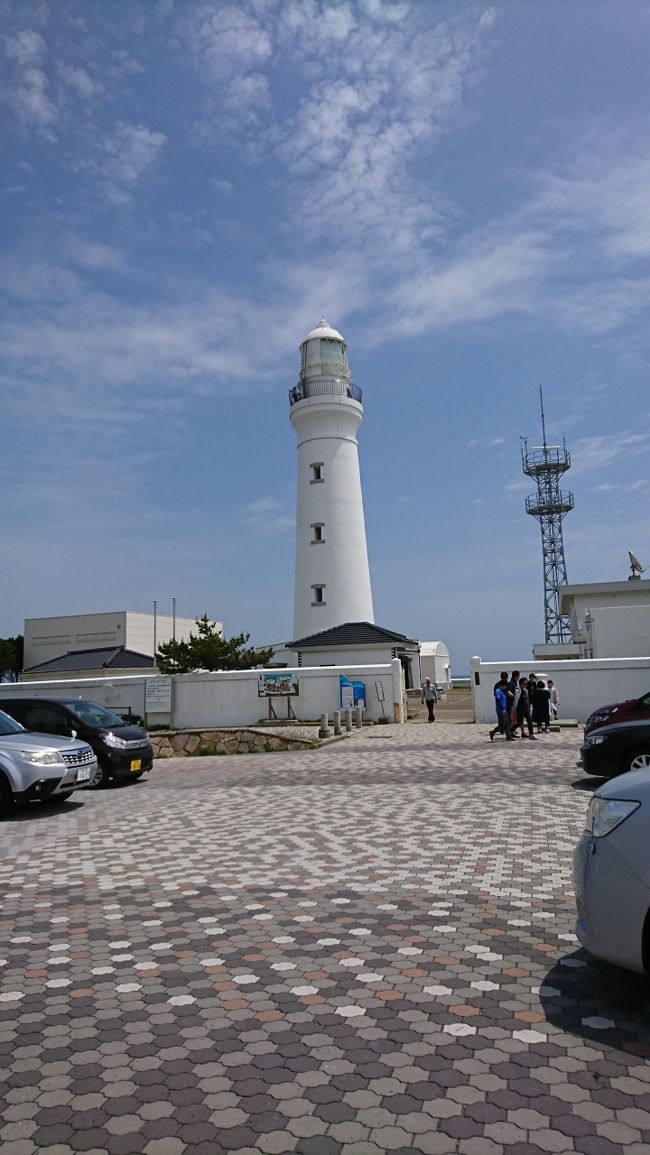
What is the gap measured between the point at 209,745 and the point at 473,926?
16.7m

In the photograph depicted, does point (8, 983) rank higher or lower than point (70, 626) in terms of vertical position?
lower

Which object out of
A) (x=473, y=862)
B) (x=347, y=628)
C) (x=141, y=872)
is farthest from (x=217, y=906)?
(x=347, y=628)

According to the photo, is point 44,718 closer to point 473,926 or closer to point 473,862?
point 473,862

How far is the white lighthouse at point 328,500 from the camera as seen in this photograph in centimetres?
3628

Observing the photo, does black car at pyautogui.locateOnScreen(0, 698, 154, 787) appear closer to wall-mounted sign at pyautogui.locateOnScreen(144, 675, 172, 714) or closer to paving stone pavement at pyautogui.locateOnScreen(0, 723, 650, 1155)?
paving stone pavement at pyautogui.locateOnScreen(0, 723, 650, 1155)

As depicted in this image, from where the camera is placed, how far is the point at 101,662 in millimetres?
47375

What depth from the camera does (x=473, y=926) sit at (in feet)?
18.4

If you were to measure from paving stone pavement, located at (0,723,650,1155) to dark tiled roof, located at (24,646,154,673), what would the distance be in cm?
3819

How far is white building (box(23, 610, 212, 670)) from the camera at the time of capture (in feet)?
225

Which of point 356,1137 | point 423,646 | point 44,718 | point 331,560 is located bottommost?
point 356,1137

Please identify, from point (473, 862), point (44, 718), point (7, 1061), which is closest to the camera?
point (7, 1061)

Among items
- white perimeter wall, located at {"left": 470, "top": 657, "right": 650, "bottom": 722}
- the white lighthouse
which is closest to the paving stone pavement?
white perimeter wall, located at {"left": 470, "top": 657, "right": 650, "bottom": 722}

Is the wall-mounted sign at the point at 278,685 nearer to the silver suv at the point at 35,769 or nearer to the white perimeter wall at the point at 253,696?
the white perimeter wall at the point at 253,696

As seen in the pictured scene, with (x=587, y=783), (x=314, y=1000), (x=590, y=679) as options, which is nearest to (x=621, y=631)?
(x=590, y=679)
